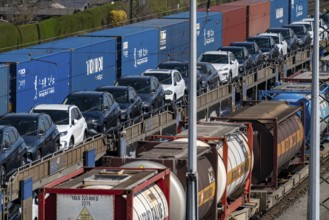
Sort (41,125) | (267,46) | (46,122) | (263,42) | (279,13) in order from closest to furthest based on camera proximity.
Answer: (41,125)
(46,122)
(267,46)
(263,42)
(279,13)

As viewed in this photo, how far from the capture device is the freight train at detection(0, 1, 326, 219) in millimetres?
22688

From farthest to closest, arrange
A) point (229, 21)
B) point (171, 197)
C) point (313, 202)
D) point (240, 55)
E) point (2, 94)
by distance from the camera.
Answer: point (229, 21) → point (240, 55) → point (2, 94) → point (171, 197) → point (313, 202)

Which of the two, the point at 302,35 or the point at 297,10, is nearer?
the point at 302,35

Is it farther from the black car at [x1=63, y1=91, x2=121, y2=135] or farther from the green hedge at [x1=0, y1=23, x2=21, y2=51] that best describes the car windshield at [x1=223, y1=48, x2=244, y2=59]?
the black car at [x1=63, y1=91, x2=121, y2=135]

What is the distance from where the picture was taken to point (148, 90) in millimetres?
37969

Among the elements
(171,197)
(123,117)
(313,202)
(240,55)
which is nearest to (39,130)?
(123,117)

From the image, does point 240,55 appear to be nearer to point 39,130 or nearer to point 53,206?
point 39,130

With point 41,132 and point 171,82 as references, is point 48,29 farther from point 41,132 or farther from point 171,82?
point 41,132

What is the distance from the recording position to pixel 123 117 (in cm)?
3481

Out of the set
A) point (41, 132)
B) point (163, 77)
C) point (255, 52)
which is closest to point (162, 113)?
point (41, 132)

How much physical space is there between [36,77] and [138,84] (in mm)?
4178

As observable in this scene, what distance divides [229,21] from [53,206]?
3889cm

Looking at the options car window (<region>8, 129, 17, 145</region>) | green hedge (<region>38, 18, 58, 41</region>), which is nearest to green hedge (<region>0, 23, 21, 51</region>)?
green hedge (<region>38, 18, 58, 41</region>)

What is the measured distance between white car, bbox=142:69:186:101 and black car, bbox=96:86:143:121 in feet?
12.0
